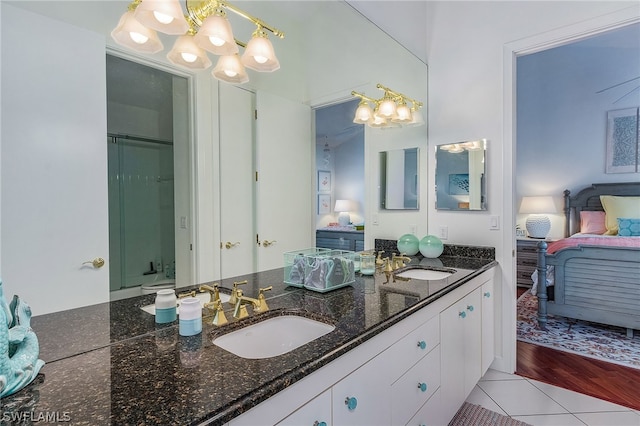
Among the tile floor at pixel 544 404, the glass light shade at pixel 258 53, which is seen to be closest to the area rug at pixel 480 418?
the tile floor at pixel 544 404

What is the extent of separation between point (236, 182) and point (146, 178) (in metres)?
0.39

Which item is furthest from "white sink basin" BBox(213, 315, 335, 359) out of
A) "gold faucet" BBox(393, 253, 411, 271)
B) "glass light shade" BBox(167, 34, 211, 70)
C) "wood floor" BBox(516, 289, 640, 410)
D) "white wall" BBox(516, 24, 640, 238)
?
"white wall" BBox(516, 24, 640, 238)

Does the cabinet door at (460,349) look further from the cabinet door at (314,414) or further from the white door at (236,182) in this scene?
the white door at (236,182)

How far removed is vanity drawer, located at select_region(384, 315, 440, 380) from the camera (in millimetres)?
1235

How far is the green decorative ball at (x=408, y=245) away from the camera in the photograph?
2.49 meters

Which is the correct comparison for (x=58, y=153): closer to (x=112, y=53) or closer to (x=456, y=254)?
(x=112, y=53)

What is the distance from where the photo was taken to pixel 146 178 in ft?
4.13

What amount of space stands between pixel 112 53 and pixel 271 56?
622 millimetres

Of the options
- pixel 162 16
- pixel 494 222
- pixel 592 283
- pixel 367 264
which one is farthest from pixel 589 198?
pixel 162 16

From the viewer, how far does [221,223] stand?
4.89 feet

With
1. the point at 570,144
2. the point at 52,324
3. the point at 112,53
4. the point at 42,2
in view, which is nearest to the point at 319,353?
the point at 52,324

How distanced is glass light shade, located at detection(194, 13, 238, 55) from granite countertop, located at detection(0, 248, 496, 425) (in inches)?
41.2

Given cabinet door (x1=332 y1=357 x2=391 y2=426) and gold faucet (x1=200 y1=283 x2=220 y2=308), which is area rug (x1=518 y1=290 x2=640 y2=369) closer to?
cabinet door (x1=332 y1=357 x2=391 y2=426)

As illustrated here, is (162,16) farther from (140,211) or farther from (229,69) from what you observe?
(140,211)
